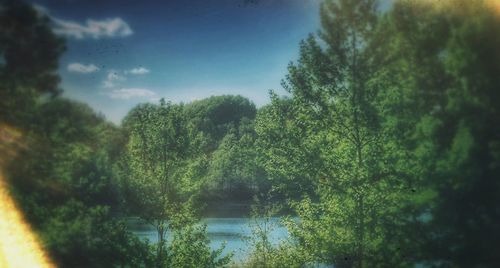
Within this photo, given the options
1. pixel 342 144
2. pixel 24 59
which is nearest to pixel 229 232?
pixel 342 144

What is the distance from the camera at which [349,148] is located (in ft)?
37.3

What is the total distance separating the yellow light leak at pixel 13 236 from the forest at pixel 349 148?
124mm

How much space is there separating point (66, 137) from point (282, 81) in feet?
21.1

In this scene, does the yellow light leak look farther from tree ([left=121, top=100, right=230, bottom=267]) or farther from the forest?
tree ([left=121, top=100, right=230, bottom=267])

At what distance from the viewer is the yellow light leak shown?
32.5 feet

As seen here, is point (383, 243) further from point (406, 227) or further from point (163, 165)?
point (163, 165)

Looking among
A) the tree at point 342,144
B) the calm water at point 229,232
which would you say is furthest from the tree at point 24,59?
the calm water at point 229,232

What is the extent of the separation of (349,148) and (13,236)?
924cm

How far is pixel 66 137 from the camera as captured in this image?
1062 centimetres

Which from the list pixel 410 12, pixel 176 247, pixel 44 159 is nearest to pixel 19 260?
pixel 44 159

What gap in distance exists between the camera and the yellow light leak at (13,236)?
991cm

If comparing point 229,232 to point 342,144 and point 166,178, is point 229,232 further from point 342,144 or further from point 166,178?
point 342,144

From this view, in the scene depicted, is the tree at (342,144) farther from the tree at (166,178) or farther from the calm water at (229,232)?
the calm water at (229,232)

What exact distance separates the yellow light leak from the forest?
0.12 m
